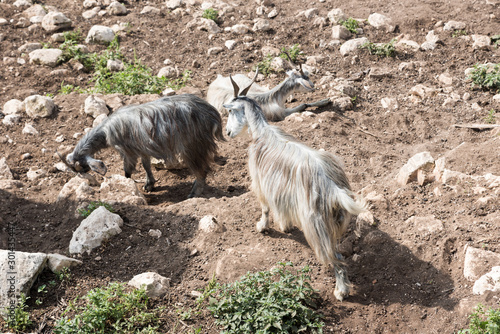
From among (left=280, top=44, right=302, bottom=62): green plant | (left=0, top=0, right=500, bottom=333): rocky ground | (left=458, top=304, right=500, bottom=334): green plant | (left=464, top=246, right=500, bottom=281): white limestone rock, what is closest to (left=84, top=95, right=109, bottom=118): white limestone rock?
(left=0, top=0, right=500, bottom=333): rocky ground

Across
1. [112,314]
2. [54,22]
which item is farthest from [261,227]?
[54,22]

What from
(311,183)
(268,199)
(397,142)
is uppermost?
(311,183)

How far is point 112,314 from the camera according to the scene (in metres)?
3.99

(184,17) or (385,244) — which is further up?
(184,17)

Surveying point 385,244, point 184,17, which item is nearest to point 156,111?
point 385,244

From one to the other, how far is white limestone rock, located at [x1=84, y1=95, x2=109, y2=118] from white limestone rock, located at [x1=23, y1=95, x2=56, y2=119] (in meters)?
0.61

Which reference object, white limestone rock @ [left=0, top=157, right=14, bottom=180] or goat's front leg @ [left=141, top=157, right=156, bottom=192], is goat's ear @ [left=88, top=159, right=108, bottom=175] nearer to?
goat's front leg @ [left=141, top=157, right=156, bottom=192]

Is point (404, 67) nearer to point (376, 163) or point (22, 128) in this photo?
point (376, 163)

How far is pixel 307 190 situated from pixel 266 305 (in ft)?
3.43

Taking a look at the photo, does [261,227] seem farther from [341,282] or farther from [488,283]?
[488,283]

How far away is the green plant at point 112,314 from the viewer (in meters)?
3.88

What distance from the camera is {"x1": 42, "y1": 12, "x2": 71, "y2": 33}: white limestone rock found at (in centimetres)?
1013

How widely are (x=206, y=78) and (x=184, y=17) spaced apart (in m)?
2.35

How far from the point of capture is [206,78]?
899 centimetres
